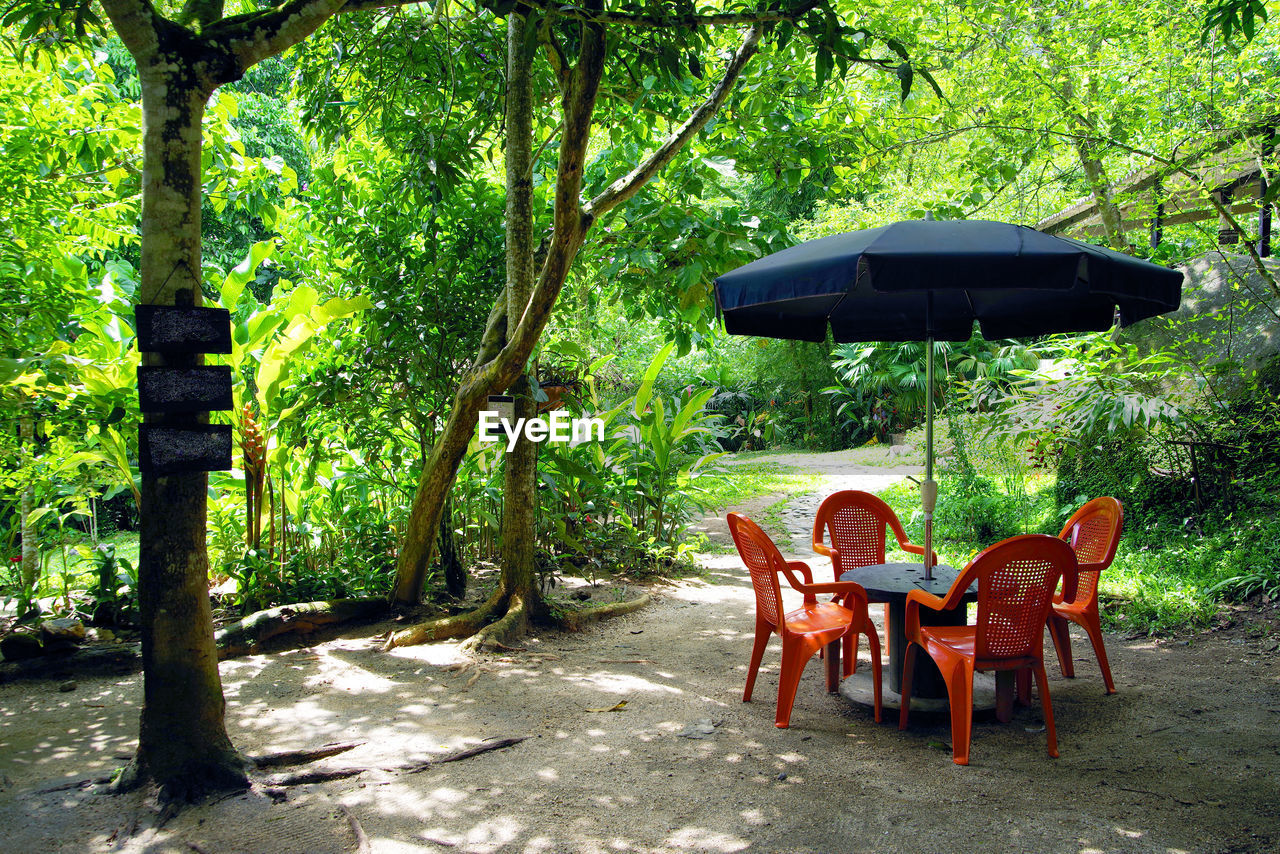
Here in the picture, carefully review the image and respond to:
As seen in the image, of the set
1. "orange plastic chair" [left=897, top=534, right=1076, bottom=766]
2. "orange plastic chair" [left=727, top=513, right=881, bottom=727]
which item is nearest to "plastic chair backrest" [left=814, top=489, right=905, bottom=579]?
"orange plastic chair" [left=727, top=513, right=881, bottom=727]

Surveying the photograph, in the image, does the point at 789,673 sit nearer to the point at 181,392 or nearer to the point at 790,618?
the point at 790,618

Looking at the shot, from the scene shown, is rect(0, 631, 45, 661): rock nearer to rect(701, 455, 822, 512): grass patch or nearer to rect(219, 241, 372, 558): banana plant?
rect(219, 241, 372, 558): banana plant

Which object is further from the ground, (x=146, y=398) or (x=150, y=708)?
(x=146, y=398)

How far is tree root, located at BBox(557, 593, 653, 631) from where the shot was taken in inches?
208

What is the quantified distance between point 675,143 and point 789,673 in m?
3.25

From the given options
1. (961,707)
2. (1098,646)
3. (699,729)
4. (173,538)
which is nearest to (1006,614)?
(961,707)

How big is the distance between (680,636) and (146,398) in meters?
3.45

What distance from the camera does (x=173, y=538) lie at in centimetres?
271

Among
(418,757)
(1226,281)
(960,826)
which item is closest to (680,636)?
(418,757)

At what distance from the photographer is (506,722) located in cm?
369

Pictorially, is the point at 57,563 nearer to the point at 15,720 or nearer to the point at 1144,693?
the point at 15,720

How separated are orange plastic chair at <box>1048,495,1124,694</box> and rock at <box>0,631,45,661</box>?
201 inches

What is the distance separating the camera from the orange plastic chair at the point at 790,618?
11.9ft

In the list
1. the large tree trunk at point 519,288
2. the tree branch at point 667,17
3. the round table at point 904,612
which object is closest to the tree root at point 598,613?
the large tree trunk at point 519,288
